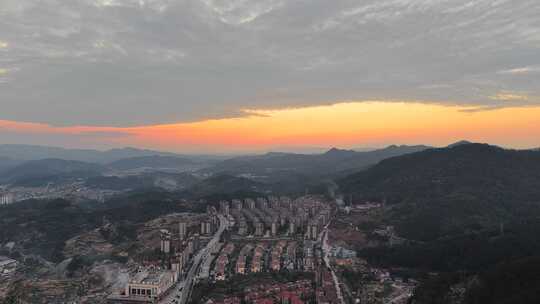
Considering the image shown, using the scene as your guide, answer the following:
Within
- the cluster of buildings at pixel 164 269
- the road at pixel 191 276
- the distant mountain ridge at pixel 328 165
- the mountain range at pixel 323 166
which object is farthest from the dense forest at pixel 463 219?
the distant mountain ridge at pixel 328 165

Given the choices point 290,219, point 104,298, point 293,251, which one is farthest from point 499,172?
point 104,298

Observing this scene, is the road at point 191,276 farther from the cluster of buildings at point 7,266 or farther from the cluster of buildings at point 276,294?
the cluster of buildings at point 7,266

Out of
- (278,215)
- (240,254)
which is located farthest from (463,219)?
(240,254)

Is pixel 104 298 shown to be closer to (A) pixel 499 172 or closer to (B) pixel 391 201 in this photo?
(B) pixel 391 201

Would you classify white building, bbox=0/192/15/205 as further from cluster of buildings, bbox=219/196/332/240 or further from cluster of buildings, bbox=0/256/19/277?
cluster of buildings, bbox=219/196/332/240

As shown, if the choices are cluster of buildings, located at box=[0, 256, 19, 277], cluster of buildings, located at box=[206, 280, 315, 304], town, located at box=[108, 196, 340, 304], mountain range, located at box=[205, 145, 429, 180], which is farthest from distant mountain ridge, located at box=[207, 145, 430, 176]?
cluster of buildings, located at box=[206, 280, 315, 304]
